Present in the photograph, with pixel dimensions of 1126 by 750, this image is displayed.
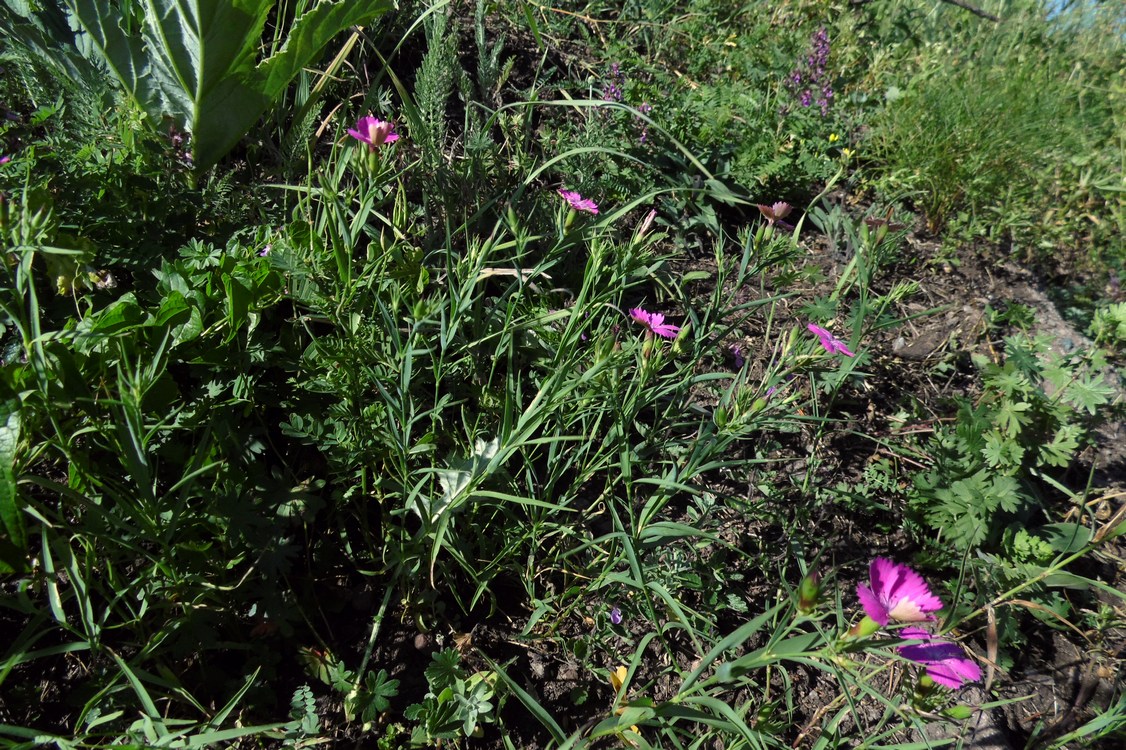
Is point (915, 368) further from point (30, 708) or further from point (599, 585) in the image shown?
point (30, 708)

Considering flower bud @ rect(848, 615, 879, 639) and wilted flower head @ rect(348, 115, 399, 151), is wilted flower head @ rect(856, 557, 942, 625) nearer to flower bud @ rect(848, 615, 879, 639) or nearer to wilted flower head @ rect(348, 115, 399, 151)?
flower bud @ rect(848, 615, 879, 639)

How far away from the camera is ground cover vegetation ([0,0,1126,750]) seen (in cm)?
109

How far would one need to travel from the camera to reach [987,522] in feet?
5.57

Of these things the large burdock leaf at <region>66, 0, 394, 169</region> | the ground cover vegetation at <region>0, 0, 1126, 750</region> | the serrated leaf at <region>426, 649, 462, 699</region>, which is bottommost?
the serrated leaf at <region>426, 649, 462, 699</region>

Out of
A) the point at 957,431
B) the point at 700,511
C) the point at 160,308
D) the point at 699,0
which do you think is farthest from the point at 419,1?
the point at 957,431

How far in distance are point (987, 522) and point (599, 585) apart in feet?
3.25

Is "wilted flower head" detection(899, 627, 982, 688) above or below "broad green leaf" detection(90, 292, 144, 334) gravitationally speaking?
below

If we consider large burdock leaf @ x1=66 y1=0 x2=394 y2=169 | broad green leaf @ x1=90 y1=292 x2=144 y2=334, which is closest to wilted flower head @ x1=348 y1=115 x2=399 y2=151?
broad green leaf @ x1=90 y1=292 x2=144 y2=334

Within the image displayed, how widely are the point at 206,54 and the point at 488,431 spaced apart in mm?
1019

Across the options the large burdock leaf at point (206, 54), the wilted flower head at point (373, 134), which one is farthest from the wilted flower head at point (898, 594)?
the large burdock leaf at point (206, 54)

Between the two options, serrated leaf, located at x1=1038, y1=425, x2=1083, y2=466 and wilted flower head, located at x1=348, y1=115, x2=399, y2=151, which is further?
serrated leaf, located at x1=1038, y1=425, x2=1083, y2=466

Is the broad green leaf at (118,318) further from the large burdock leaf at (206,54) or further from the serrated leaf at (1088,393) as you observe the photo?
the serrated leaf at (1088,393)

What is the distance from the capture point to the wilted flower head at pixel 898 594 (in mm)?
889

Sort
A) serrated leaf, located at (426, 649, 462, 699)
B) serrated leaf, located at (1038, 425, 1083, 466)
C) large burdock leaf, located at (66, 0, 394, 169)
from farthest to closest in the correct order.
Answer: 1. serrated leaf, located at (1038, 425, 1083, 466)
2. large burdock leaf, located at (66, 0, 394, 169)
3. serrated leaf, located at (426, 649, 462, 699)
